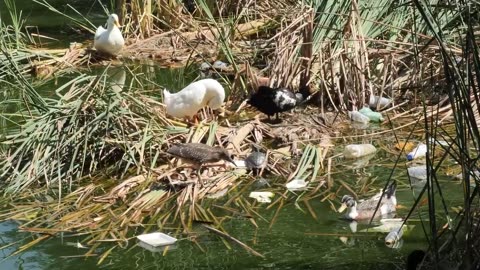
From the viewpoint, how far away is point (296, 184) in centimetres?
571

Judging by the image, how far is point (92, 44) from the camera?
10555 millimetres

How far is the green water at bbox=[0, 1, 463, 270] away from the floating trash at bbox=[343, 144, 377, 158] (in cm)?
84

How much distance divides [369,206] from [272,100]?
1.87 m

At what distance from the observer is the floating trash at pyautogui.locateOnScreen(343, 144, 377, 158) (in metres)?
6.28

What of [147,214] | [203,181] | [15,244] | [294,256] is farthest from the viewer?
[203,181]

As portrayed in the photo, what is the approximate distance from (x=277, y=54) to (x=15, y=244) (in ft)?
10.4

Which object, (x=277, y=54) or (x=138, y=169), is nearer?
(x=138, y=169)

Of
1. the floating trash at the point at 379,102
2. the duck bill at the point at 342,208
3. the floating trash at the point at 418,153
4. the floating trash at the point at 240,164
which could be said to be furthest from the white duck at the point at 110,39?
the duck bill at the point at 342,208

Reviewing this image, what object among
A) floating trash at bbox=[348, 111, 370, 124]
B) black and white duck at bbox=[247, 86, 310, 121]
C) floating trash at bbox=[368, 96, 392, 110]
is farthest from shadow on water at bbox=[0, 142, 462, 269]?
floating trash at bbox=[368, 96, 392, 110]

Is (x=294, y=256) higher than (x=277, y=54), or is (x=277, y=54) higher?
(x=277, y=54)

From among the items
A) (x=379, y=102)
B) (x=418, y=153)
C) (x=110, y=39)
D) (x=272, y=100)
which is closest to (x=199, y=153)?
(x=272, y=100)

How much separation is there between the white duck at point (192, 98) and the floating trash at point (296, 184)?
3.90 feet

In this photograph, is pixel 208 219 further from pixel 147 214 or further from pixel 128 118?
pixel 128 118

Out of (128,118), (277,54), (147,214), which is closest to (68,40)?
(277,54)
